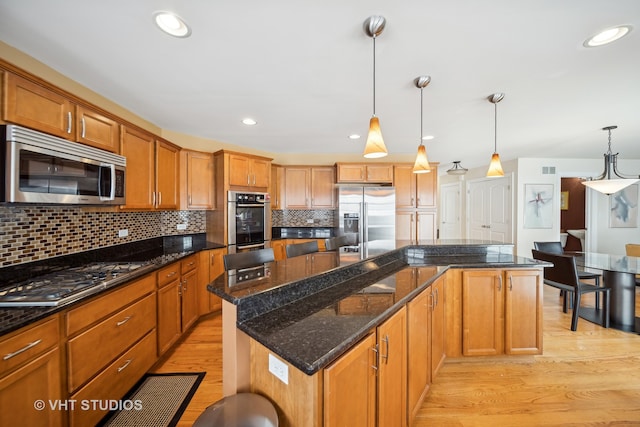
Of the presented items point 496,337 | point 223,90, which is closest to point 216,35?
point 223,90

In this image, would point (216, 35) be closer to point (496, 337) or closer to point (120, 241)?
point (120, 241)

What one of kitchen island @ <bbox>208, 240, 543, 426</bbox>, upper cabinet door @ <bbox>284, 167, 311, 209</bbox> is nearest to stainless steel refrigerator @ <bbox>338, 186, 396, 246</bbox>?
upper cabinet door @ <bbox>284, 167, 311, 209</bbox>

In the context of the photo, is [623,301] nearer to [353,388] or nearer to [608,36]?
[608,36]

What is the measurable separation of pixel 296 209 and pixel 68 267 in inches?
118

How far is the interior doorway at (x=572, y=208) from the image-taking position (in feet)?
20.2

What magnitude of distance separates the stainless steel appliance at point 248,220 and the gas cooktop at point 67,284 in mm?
1349

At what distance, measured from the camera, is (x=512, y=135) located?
11.4ft

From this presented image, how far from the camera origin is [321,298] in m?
1.38

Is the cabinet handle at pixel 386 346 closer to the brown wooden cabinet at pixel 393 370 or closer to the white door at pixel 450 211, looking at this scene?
the brown wooden cabinet at pixel 393 370

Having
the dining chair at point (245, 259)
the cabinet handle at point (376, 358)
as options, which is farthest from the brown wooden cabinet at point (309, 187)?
the cabinet handle at point (376, 358)

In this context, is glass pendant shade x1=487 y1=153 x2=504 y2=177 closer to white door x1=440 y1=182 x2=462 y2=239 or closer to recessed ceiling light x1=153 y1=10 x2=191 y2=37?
recessed ceiling light x1=153 y1=10 x2=191 y2=37

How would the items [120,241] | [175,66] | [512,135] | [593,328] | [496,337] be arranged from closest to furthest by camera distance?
[175,66], [496,337], [120,241], [593,328], [512,135]

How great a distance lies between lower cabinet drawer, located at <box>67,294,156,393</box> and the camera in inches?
54.1

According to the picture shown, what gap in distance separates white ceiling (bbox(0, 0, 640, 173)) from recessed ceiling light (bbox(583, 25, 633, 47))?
1.5 inches
